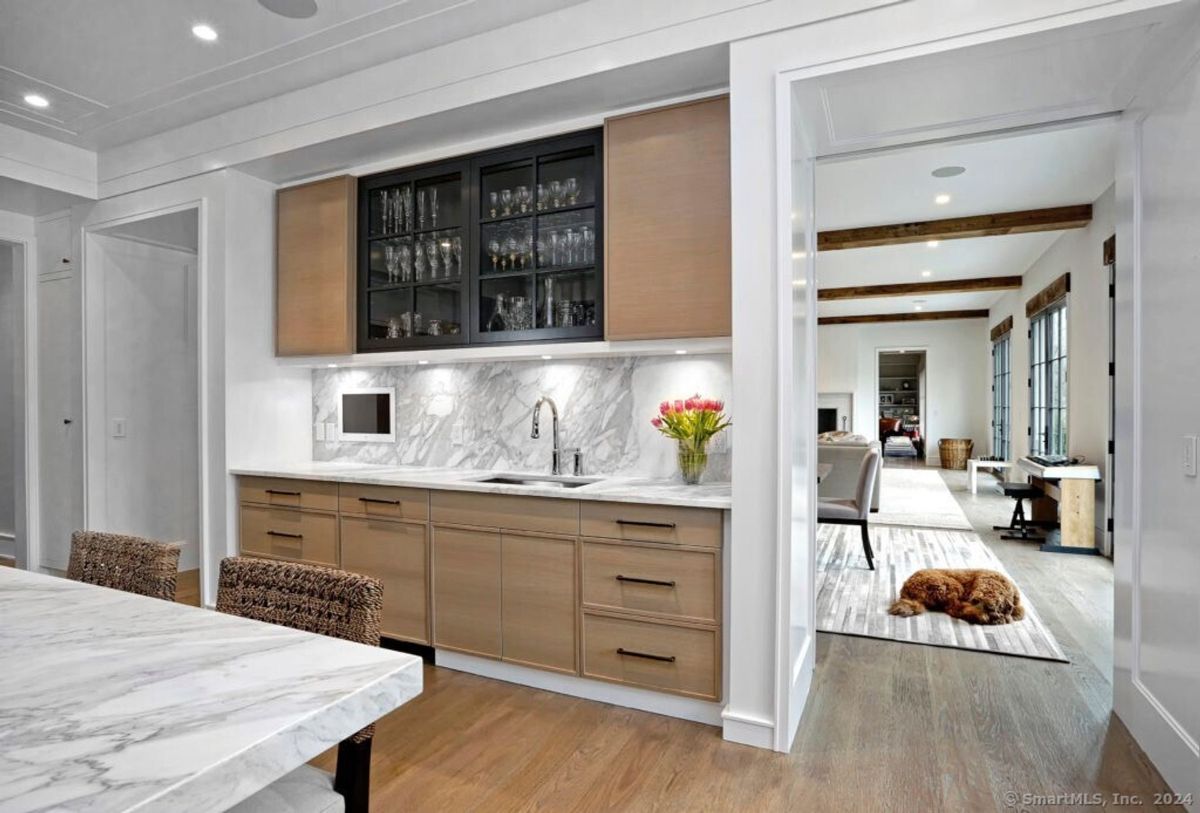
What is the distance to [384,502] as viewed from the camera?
10.6ft

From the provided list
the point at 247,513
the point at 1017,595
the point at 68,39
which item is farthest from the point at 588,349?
the point at 1017,595

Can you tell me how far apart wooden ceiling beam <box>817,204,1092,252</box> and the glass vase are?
14.3ft

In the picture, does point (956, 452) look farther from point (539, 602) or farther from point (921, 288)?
point (539, 602)

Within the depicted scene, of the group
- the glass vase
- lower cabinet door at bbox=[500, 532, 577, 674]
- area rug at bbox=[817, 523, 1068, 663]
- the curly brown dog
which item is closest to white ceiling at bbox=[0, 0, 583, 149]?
the glass vase

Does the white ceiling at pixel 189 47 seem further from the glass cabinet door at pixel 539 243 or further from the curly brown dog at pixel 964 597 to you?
the curly brown dog at pixel 964 597

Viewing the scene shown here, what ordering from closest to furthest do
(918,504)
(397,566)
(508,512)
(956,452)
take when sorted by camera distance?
(508,512) < (397,566) < (918,504) < (956,452)

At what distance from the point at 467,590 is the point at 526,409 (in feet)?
3.33

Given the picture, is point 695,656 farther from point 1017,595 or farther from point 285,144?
point 285,144

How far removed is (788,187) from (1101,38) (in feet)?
3.40

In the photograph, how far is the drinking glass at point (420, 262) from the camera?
3.53 m

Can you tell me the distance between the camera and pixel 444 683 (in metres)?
2.93

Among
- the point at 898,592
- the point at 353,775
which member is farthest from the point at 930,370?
the point at 353,775

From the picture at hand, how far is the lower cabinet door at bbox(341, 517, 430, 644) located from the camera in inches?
123

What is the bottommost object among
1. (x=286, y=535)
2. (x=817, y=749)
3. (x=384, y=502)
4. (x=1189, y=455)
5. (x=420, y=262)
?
(x=817, y=749)
